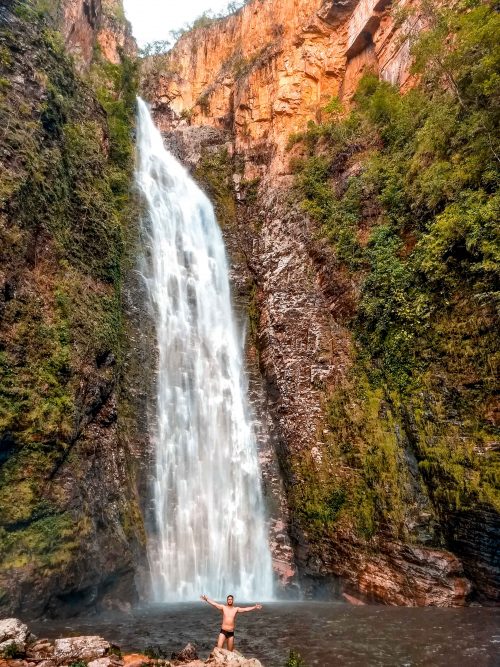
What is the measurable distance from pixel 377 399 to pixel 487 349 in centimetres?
339

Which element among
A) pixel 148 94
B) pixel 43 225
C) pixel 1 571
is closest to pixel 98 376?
pixel 43 225

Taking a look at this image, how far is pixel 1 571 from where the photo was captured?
8.36 m

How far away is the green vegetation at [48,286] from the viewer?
9.34 metres

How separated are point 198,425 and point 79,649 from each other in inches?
344

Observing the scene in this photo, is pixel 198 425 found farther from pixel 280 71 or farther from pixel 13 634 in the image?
pixel 280 71

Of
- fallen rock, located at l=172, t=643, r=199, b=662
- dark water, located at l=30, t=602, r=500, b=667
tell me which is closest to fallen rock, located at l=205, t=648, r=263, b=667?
fallen rock, located at l=172, t=643, r=199, b=662

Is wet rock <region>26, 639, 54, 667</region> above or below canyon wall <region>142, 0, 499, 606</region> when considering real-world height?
below

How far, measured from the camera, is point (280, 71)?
78.8 ft

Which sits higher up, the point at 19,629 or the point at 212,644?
the point at 19,629

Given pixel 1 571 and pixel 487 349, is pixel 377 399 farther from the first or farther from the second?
pixel 1 571

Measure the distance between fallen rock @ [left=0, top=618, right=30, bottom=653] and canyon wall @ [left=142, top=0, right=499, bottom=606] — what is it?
8.05 m

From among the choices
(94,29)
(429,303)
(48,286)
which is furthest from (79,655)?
(94,29)

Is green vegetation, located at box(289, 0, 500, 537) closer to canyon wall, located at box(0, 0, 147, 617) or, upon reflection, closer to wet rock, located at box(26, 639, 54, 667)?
canyon wall, located at box(0, 0, 147, 617)

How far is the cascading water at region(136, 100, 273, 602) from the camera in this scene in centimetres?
1287
